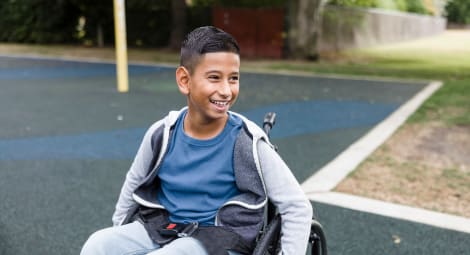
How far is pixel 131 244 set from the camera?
1843 millimetres

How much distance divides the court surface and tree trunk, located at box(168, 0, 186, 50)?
7.06m

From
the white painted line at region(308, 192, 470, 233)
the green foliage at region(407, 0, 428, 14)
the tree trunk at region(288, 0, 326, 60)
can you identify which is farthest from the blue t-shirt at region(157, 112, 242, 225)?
the green foliage at region(407, 0, 428, 14)

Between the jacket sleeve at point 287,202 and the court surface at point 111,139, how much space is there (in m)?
1.32

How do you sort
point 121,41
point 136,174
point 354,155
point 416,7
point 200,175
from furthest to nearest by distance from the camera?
1. point 416,7
2. point 121,41
3. point 354,155
4. point 136,174
5. point 200,175

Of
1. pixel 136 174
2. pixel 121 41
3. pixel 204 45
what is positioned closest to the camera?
pixel 204 45

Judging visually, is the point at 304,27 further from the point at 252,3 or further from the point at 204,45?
the point at 204,45

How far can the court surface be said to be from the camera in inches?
124

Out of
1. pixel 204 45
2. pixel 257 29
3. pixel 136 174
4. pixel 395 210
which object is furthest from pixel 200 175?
pixel 257 29

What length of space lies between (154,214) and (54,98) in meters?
6.97

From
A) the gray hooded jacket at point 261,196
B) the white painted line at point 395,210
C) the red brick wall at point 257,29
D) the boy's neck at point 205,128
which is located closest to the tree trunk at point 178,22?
the red brick wall at point 257,29

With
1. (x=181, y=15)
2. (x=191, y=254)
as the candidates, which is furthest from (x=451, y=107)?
(x=181, y=15)

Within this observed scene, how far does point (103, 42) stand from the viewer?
21.0 metres

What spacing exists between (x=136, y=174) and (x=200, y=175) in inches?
Result: 11.2

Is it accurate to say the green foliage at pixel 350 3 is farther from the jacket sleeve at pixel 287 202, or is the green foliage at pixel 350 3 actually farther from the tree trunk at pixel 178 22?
the jacket sleeve at pixel 287 202
